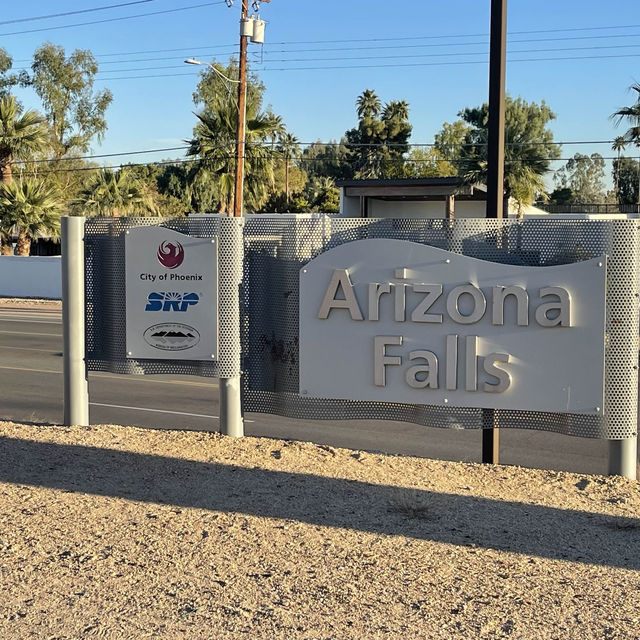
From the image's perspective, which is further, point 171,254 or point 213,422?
point 213,422

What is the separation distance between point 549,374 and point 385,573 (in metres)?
2.59

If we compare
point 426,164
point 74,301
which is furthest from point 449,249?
point 426,164

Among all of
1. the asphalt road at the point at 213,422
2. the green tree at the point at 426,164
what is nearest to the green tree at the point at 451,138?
the green tree at the point at 426,164

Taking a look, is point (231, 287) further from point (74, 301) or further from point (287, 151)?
point (287, 151)

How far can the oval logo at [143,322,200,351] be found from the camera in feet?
26.6

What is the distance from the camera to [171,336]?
820cm

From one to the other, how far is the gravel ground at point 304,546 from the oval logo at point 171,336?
93 cm

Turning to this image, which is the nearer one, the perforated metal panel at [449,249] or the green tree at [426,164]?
the perforated metal panel at [449,249]

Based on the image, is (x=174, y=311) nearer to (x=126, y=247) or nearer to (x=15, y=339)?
(x=126, y=247)

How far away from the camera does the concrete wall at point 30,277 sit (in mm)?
35906

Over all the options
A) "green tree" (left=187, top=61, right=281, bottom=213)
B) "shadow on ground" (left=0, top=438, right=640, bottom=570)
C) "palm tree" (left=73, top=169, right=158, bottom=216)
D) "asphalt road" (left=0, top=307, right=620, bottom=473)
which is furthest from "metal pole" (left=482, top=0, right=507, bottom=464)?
"palm tree" (left=73, top=169, right=158, bottom=216)

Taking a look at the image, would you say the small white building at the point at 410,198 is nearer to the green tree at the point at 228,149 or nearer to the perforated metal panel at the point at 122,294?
the green tree at the point at 228,149

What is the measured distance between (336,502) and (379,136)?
77.4 meters

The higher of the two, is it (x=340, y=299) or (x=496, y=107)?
(x=496, y=107)
